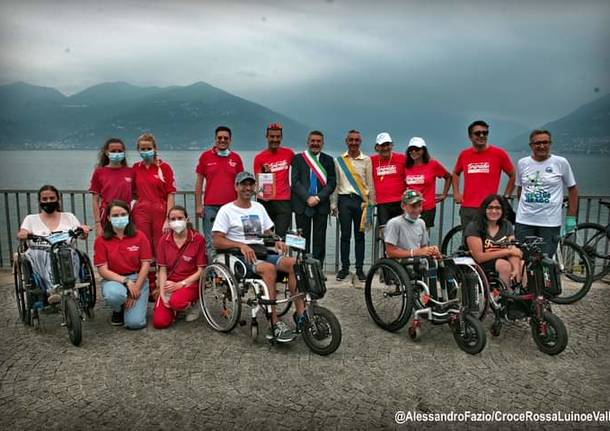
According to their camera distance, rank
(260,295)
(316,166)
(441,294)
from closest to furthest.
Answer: (260,295)
(441,294)
(316,166)

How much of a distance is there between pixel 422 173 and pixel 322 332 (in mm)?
2192

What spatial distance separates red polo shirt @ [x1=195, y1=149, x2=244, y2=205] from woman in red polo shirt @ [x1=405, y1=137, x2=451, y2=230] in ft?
6.10

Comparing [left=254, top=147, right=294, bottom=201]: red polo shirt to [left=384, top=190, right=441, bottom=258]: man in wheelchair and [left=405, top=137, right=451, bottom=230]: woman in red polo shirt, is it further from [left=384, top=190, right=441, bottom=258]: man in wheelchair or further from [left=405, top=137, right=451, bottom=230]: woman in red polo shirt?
[left=384, top=190, right=441, bottom=258]: man in wheelchair

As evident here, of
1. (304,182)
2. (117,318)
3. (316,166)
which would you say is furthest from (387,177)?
(117,318)

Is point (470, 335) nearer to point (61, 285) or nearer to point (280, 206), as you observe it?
point (280, 206)

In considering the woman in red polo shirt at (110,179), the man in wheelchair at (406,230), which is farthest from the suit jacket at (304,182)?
the woman in red polo shirt at (110,179)

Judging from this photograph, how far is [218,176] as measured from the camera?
16.6ft

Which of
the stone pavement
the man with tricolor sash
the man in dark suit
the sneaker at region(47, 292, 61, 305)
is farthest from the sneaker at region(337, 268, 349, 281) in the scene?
the sneaker at region(47, 292, 61, 305)

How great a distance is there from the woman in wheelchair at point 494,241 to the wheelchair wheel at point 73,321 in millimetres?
3224

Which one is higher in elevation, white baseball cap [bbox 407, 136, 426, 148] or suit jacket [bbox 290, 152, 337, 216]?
white baseball cap [bbox 407, 136, 426, 148]

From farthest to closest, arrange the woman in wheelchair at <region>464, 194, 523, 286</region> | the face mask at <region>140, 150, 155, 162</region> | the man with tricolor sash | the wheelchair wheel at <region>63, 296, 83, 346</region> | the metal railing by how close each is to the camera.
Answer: the metal railing
the man with tricolor sash
the face mask at <region>140, 150, 155, 162</region>
the woman in wheelchair at <region>464, 194, 523, 286</region>
the wheelchair wheel at <region>63, 296, 83, 346</region>

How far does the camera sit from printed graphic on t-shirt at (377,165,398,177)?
197 inches

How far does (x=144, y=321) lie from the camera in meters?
4.02

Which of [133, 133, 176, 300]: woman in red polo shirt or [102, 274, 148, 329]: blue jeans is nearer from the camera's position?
[102, 274, 148, 329]: blue jeans
